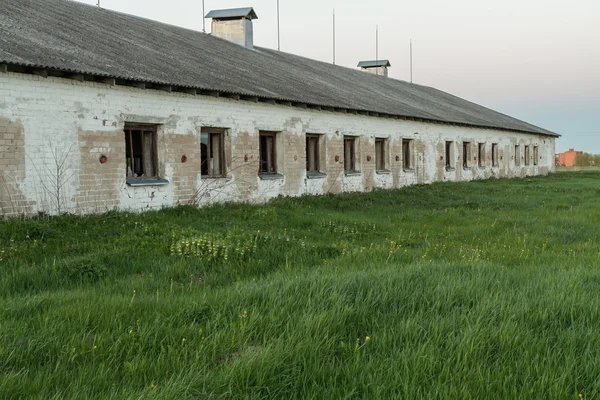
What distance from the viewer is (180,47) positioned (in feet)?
54.0

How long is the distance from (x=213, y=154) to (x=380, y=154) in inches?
338

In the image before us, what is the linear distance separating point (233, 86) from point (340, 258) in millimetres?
7895

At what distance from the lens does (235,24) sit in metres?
22.1

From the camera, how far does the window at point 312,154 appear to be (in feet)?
55.5

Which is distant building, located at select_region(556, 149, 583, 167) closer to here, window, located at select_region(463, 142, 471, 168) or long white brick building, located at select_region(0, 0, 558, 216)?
window, located at select_region(463, 142, 471, 168)

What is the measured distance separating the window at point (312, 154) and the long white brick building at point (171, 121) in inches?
1.2

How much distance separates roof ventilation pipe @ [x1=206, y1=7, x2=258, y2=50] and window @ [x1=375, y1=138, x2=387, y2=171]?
21.8ft

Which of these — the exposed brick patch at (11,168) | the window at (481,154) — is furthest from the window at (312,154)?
the window at (481,154)

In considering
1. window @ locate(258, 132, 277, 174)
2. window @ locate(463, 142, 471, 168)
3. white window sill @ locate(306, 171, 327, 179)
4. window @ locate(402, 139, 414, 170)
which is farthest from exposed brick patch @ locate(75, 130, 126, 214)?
window @ locate(463, 142, 471, 168)

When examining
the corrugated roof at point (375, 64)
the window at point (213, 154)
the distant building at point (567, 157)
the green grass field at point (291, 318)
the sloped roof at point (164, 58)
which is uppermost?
the corrugated roof at point (375, 64)

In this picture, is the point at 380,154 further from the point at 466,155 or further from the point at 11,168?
the point at 11,168

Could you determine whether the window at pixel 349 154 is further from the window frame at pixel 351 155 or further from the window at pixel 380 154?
the window at pixel 380 154

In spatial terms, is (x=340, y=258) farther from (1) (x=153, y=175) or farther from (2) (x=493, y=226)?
(1) (x=153, y=175)

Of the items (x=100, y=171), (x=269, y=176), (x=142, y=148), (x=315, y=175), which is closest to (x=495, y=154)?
(x=315, y=175)
